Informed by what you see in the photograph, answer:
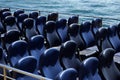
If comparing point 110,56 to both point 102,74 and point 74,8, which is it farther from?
point 74,8

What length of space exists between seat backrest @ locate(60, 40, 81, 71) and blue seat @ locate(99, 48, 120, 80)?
49 cm

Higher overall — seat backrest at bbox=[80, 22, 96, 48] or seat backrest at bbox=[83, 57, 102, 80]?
seat backrest at bbox=[83, 57, 102, 80]

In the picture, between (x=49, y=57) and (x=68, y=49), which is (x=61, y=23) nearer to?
(x=68, y=49)

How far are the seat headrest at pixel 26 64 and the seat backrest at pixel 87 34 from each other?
2.39 metres

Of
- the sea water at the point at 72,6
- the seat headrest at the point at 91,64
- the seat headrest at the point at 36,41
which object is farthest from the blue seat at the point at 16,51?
the sea water at the point at 72,6

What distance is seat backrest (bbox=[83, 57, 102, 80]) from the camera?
365cm

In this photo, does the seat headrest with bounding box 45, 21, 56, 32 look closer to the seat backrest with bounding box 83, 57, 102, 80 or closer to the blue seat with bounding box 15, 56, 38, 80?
the blue seat with bounding box 15, 56, 38, 80

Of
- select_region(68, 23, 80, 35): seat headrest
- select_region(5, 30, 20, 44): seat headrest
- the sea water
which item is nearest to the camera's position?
select_region(5, 30, 20, 44): seat headrest

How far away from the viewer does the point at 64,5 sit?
21.7m

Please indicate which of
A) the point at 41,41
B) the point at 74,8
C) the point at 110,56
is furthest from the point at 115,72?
the point at 74,8

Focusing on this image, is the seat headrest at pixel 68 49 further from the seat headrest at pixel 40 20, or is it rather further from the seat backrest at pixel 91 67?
the seat headrest at pixel 40 20

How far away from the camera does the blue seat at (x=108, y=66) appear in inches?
162

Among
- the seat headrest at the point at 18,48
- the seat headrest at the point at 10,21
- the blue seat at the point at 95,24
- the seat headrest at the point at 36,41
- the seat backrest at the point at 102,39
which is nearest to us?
the seat headrest at the point at 18,48

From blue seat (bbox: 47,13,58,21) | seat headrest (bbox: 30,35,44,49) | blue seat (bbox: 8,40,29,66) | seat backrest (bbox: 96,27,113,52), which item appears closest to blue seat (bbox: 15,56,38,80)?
blue seat (bbox: 8,40,29,66)
